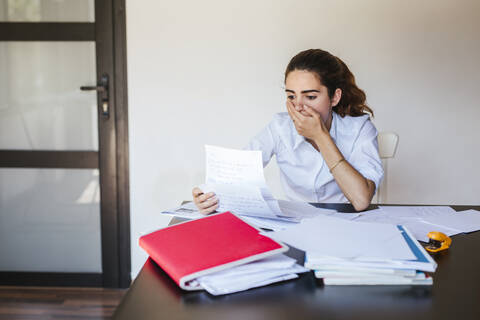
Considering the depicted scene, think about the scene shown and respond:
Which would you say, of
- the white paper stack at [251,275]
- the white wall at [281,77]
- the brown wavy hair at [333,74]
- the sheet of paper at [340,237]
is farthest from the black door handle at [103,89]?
the white paper stack at [251,275]

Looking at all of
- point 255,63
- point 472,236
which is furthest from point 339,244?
point 255,63

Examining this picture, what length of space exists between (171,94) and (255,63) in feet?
1.66

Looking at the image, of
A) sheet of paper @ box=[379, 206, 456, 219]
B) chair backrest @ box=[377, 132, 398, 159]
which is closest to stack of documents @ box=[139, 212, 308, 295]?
sheet of paper @ box=[379, 206, 456, 219]

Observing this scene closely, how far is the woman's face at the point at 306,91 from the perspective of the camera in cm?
178

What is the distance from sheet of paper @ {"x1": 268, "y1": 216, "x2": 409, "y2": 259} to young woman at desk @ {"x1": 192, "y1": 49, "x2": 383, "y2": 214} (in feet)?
1.78

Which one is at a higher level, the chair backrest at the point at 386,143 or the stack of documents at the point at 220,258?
the chair backrest at the point at 386,143

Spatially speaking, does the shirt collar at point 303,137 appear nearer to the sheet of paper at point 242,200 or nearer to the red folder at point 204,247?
the sheet of paper at point 242,200

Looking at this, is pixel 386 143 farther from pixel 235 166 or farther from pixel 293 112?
pixel 235 166

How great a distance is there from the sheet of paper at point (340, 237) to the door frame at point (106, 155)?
6.04 feet

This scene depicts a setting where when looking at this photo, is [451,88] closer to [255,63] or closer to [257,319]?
[255,63]

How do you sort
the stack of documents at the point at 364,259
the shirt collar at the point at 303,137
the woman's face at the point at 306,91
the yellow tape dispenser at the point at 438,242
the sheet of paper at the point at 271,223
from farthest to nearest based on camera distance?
the shirt collar at the point at 303,137 → the woman's face at the point at 306,91 → the sheet of paper at the point at 271,223 → the yellow tape dispenser at the point at 438,242 → the stack of documents at the point at 364,259

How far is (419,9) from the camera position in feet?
8.11

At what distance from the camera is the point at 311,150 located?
1867 mm

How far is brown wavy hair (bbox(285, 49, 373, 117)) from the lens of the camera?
179 cm
